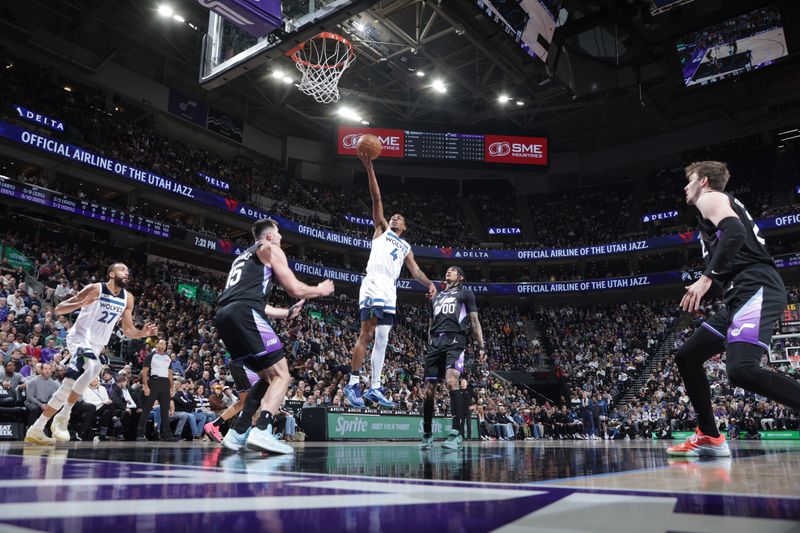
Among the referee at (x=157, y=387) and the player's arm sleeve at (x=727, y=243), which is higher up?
the player's arm sleeve at (x=727, y=243)

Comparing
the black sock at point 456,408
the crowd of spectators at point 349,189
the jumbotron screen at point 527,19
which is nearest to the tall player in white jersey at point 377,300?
the black sock at point 456,408

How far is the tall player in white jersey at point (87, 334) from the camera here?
6.50 metres

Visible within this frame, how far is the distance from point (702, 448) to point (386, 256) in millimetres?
3569

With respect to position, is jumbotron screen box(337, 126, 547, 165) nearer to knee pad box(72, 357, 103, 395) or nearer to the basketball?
the basketball

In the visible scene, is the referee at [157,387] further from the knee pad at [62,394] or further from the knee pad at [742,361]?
the knee pad at [742,361]

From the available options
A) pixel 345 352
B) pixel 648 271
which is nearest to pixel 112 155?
pixel 345 352

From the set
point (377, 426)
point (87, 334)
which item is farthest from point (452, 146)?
point (87, 334)

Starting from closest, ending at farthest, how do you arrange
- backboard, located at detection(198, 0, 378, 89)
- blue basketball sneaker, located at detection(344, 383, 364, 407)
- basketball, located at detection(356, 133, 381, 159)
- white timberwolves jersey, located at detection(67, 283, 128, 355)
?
basketball, located at detection(356, 133, 381, 159)
blue basketball sneaker, located at detection(344, 383, 364, 407)
white timberwolves jersey, located at detection(67, 283, 128, 355)
backboard, located at detection(198, 0, 378, 89)

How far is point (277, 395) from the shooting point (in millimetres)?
4449

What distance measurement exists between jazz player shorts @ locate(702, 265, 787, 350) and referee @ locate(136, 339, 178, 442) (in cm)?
830

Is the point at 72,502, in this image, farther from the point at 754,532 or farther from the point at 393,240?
the point at 393,240

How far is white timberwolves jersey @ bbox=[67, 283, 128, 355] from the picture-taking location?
6625 mm

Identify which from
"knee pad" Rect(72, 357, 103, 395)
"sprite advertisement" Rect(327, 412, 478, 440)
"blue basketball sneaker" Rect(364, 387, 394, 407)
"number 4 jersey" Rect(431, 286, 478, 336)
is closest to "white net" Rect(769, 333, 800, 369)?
"sprite advertisement" Rect(327, 412, 478, 440)

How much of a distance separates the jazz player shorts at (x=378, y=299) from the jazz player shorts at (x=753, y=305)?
11.2 feet
